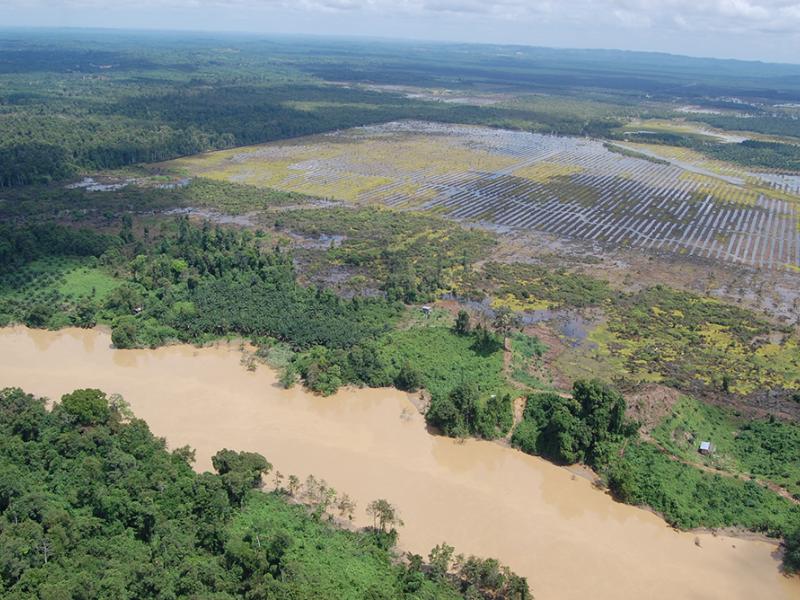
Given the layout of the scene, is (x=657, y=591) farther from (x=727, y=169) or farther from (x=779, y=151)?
(x=779, y=151)

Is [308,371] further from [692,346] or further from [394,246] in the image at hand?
[692,346]

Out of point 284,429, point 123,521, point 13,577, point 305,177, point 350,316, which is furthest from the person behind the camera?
point 305,177

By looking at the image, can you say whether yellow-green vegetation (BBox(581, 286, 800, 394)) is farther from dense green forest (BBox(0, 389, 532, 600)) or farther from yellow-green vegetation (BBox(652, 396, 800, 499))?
A: dense green forest (BBox(0, 389, 532, 600))

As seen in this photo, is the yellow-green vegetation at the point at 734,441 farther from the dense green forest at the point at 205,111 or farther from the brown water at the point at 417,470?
the dense green forest at the point at 205,111

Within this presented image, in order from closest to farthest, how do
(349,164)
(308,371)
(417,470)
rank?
(417,470)
(308,371)
(349,164)

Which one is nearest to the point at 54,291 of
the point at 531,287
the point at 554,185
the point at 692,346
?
the point at 531,287

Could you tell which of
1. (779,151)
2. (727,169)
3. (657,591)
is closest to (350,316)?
(657,591)
